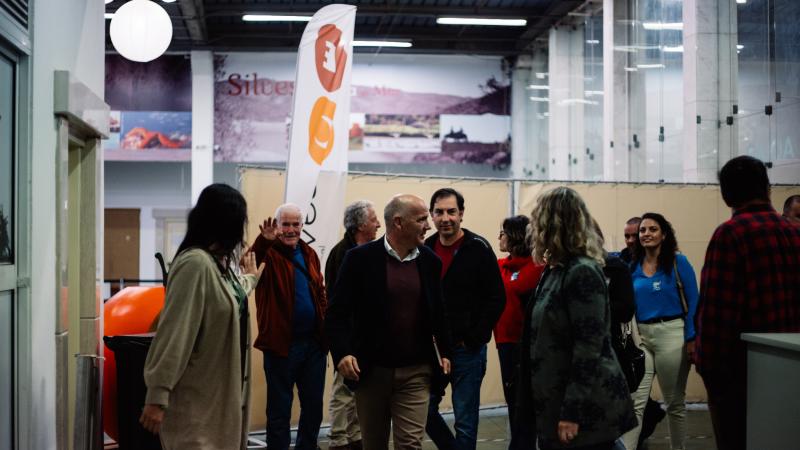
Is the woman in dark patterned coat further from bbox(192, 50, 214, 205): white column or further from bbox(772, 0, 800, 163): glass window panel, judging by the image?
bbox(192, 50, 214, 205): white column

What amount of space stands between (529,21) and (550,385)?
47.8 feet

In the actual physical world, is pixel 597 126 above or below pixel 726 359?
above

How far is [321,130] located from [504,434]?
2814mm

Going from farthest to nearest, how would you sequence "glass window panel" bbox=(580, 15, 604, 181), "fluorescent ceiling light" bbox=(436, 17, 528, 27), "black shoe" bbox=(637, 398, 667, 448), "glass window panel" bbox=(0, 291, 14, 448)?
"fluorescent ceiling light" bbox=(436, 17, 528, 27) < "glass window panel" bbox=(580, 15, 604, 181) < "black shoe" bbox=(637, 398, 667, 448) < "glass window panel" bbox=(0, 291, 14, 448)

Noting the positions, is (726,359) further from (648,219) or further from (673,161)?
(673,161)

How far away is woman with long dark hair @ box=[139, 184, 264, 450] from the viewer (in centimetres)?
308

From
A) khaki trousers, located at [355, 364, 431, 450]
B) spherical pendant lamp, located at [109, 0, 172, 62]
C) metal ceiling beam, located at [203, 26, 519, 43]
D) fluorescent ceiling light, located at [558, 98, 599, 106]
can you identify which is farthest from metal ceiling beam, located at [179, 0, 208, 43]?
khaki trousers, located at [355, 364, 431, 450]

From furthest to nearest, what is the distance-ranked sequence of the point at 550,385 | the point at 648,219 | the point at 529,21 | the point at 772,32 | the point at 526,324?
1. the point at 529,21
2. the point at 772,32
3. the point at 648,219
4. the point at 526,324
5. the point at 550,385

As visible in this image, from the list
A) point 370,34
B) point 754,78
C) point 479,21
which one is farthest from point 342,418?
point 370,34

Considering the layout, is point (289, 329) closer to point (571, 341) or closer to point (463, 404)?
point (463, 404)

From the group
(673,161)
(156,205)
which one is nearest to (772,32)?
(673,161)

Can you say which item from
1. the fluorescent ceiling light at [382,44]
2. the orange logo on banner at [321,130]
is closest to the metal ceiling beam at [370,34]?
the fluorescent ceiling light at [382,44]

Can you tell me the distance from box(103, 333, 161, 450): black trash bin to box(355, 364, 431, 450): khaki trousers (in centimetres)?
132

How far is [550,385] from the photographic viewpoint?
127 inches
